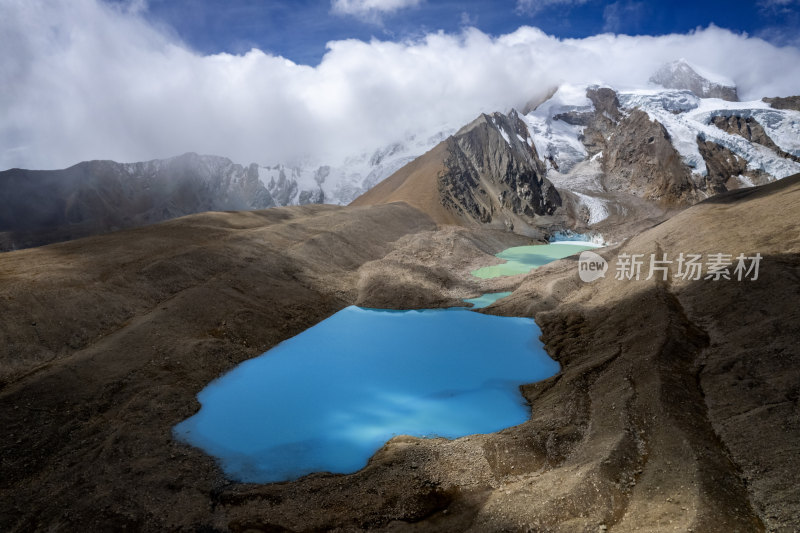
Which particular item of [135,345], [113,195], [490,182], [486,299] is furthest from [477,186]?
[113,195]

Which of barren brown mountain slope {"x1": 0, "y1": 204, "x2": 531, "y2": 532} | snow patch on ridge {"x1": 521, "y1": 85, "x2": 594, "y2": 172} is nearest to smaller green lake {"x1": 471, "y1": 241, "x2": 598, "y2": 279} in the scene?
barren brown mountain slope {"x1": 0, "y1": 204, "x2": 531, "y2": 532}

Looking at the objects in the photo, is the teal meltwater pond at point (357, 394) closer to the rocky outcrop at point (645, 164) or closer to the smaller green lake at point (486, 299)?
the smaller green lake at point (486, 299)

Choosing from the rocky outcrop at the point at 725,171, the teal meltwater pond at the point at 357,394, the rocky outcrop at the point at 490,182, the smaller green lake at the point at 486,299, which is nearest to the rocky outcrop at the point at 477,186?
the rocky outcrop at the point at 490,182

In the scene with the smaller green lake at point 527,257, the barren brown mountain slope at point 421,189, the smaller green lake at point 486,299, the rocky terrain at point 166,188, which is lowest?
the smaller green lake at point 486,299

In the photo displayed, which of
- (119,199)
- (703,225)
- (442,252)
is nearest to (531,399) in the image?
(703,225)

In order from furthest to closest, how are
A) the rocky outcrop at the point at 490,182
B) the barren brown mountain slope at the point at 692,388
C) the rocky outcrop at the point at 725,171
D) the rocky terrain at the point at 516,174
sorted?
the rocky outcrop at the point at 725,171 → the rocky terrain at the point at 516,174 → the rocky outcrop at the point at 490,182 → the barren brown mountain slope at the point at 692,388

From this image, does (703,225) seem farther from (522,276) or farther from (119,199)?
(119,199)
